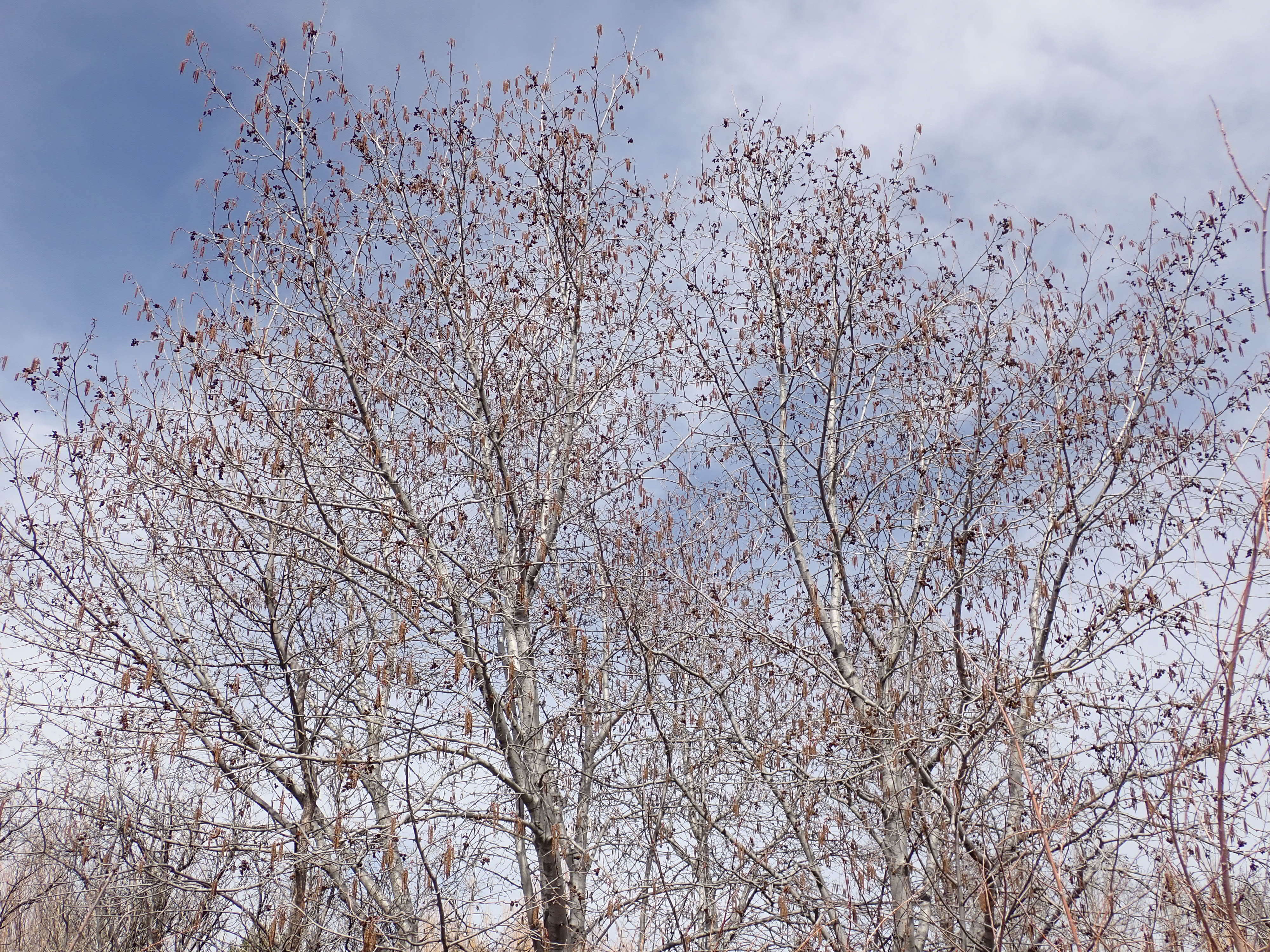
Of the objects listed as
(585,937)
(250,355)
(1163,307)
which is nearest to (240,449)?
(250,355)

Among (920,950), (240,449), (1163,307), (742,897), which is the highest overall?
(1163,307)

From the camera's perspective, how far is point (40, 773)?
886 cm

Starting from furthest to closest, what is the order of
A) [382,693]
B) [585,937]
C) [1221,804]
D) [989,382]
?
1. [989,382]
2. [585,937]
3. [382,693]
4. [1221,804]

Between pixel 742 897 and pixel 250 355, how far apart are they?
609 centimetres

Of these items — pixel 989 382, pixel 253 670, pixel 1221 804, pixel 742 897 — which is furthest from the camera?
pixel 989 382

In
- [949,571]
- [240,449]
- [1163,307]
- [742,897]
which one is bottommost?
[742,897]

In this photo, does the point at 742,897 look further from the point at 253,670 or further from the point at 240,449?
the point at 240,449

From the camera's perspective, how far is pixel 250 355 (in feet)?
24.2

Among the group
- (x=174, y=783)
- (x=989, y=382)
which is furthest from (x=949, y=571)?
(x=174, y=783)

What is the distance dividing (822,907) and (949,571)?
3705 mm

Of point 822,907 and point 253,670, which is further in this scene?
point 253,670

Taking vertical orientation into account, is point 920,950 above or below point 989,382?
below

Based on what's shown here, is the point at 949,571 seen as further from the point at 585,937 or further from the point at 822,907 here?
the point at 585,937

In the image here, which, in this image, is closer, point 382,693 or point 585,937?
point 382,693
